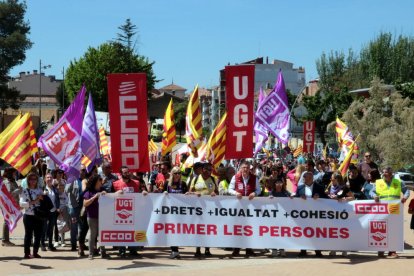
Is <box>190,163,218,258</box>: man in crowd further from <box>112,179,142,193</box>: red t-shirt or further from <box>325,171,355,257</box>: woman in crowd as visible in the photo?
<box>325,171,355,257</box>: woman in crowd

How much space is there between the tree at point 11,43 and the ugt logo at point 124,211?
2552 inches

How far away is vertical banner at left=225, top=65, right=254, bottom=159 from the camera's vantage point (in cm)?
1429

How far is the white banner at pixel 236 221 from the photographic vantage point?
13.4 metres

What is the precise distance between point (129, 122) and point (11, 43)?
212 feet

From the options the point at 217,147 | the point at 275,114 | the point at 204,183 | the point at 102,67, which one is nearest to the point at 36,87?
the point at 102,67

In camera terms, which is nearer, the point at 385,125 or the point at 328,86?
the point at 385,125

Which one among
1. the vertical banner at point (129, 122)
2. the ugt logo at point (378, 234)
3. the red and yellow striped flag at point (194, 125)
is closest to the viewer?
the ugt logo at point (378, 234)

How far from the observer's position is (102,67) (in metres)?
88.2

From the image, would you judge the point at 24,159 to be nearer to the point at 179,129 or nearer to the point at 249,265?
the point at 249,265

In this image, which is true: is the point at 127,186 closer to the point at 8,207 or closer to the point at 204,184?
the point at 204,184

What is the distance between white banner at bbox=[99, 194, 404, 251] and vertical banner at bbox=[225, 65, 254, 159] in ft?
4.21

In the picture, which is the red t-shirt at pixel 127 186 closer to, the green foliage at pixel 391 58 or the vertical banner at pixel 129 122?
the vertical banner at pixel 129 122

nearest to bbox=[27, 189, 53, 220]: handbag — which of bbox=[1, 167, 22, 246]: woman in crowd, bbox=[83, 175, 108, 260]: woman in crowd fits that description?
bbox=[83, 175, 108, 260]: woman in crowd

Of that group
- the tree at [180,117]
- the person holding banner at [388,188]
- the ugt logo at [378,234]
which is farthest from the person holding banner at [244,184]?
the tree at [180,117]
